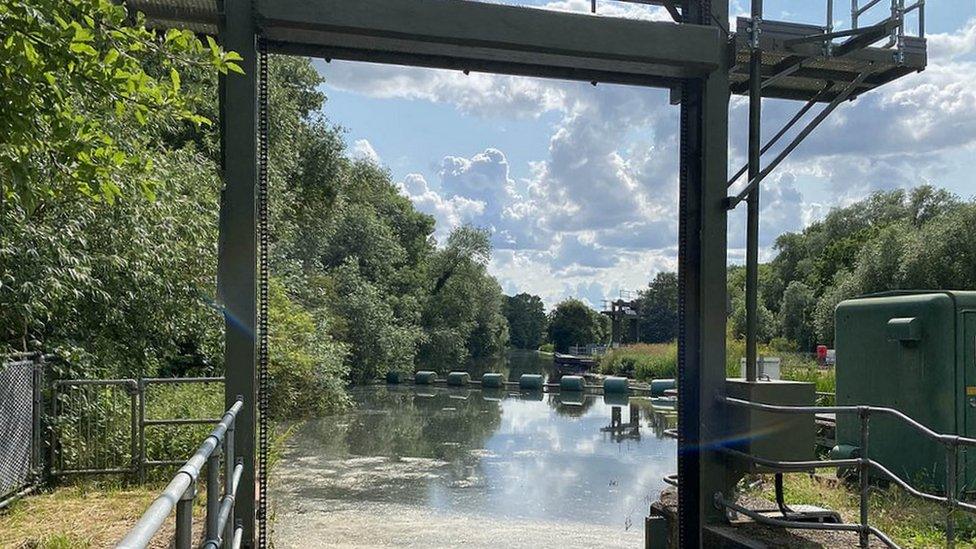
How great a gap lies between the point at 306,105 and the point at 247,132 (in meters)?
17.8

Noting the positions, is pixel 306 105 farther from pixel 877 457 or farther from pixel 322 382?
pixel 877 457

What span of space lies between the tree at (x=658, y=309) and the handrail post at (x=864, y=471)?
78.4 meters

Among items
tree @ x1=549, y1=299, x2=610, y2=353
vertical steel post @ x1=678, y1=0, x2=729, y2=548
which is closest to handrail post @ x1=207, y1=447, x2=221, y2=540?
vertical steel post @ x1=678, y1=0, x2=729, y2=548

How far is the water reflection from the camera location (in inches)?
369

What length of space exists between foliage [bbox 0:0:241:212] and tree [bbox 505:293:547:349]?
87498 mm

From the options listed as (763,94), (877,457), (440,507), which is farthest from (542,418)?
(763,94)

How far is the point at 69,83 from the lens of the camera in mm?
4410

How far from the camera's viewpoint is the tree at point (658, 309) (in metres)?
83.8

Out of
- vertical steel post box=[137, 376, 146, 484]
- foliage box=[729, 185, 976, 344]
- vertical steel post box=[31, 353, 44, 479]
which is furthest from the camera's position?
foliage box=[729, 185, 976, 344]

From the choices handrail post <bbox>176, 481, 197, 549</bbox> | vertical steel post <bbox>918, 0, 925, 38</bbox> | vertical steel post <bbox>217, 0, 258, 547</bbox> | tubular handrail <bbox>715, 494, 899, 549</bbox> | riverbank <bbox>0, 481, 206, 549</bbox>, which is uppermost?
vertical steel post <bbox>918, 0, 925, 38</bbox>

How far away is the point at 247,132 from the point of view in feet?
17.5

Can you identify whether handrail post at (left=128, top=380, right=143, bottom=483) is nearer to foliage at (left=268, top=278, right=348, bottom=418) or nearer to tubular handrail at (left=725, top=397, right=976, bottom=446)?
foliage at (left=268, top=278, right=348, bottom=418)

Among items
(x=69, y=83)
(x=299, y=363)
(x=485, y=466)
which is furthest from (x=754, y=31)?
(x=299, y=363)

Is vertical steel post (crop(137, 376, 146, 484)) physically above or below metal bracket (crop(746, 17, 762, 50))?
below
